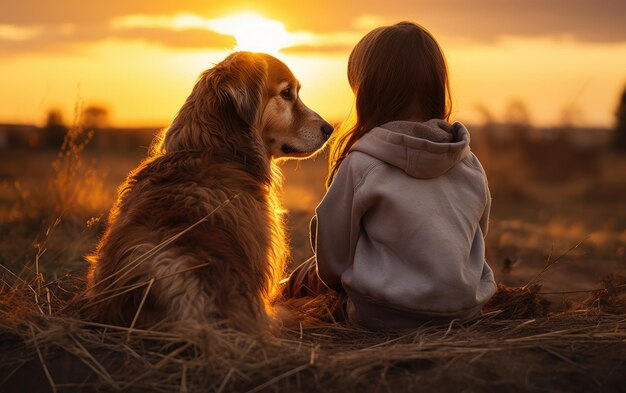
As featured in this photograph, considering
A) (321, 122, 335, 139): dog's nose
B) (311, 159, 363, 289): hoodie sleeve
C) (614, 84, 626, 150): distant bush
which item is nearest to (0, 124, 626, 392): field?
(311, 159, 363, 289): hoodie sleeve

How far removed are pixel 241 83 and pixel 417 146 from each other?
1248 millimetres

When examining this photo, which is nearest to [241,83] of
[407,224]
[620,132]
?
[407,224]

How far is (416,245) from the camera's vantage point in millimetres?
3822

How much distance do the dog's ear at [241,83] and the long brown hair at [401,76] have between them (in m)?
0.64

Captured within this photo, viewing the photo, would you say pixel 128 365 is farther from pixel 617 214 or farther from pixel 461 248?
pixel 617 214

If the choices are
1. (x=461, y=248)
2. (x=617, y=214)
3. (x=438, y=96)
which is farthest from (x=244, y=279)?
(x=617, y=214)

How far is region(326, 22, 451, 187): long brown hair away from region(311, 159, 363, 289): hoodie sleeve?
1.47 feet

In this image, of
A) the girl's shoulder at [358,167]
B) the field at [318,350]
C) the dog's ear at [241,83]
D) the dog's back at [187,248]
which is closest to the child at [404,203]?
the girl's shoulder at [358,167]

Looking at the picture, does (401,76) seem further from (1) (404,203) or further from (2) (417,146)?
(1) (404,203)

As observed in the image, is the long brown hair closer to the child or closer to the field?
the child

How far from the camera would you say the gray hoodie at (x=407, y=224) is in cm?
381

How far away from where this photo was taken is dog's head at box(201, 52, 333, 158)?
14.5 feet

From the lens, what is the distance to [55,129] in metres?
18.5

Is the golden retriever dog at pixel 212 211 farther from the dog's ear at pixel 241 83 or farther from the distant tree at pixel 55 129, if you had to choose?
the distant tree at pixel 55 129
